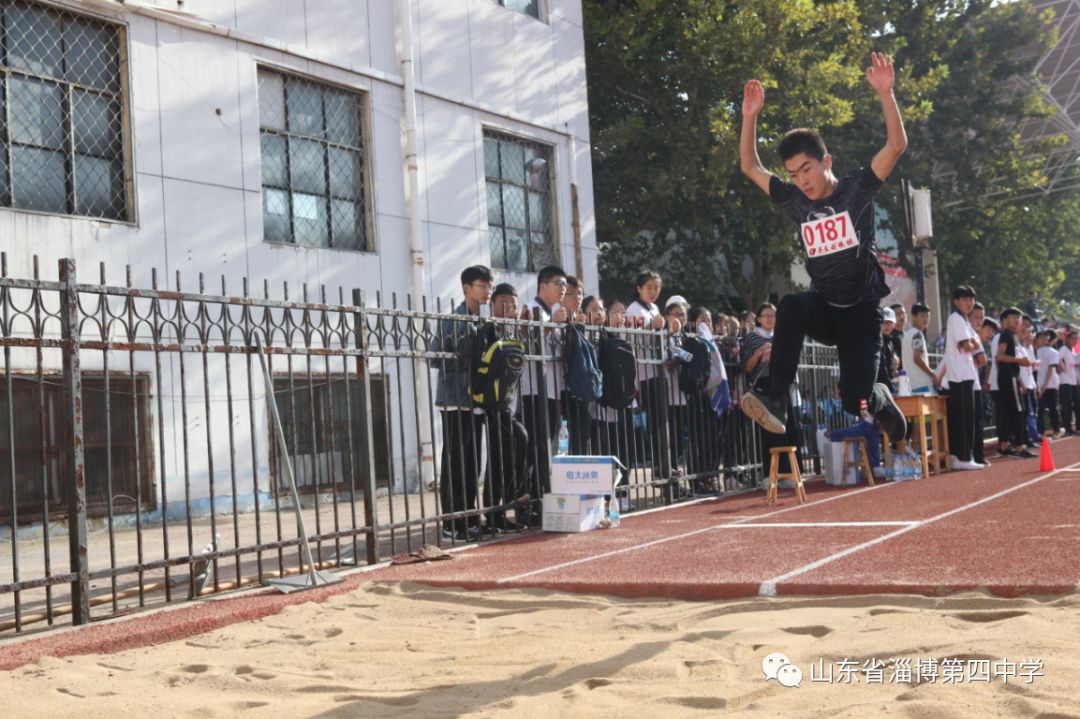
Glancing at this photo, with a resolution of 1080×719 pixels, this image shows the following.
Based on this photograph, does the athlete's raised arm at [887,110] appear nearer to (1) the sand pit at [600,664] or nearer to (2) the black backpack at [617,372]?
(1) the sand pit at [600,664]

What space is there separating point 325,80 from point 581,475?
7.87m

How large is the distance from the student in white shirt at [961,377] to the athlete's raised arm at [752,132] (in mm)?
7021

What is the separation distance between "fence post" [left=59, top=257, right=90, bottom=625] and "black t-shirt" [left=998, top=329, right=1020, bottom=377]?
42.2 ft

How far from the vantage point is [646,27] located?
22719 millimetres

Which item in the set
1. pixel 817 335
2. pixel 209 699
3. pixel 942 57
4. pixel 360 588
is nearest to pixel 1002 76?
pixel 942 57

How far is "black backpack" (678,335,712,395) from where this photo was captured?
37.2ft

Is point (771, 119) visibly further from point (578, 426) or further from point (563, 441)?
point (563, 441)

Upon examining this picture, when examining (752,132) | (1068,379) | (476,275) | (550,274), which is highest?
(752,132)

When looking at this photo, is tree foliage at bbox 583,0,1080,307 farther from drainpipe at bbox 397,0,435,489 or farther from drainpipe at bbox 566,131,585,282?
drainpipe at bbox 397,0,435,489

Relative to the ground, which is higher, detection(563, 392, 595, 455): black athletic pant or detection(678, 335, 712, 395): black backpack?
detection(678, 335, 712, 395): black backpack

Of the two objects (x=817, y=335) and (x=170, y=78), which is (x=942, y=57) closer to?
(x=170, y=78)

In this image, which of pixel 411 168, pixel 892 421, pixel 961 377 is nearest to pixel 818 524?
pixel 892 421

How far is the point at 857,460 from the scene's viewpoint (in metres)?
12.4

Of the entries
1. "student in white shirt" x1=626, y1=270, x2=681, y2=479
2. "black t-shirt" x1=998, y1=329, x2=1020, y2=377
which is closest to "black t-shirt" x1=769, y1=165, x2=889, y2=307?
"student in white shirt" x1=626, y1=270, x2=681, y2=479
